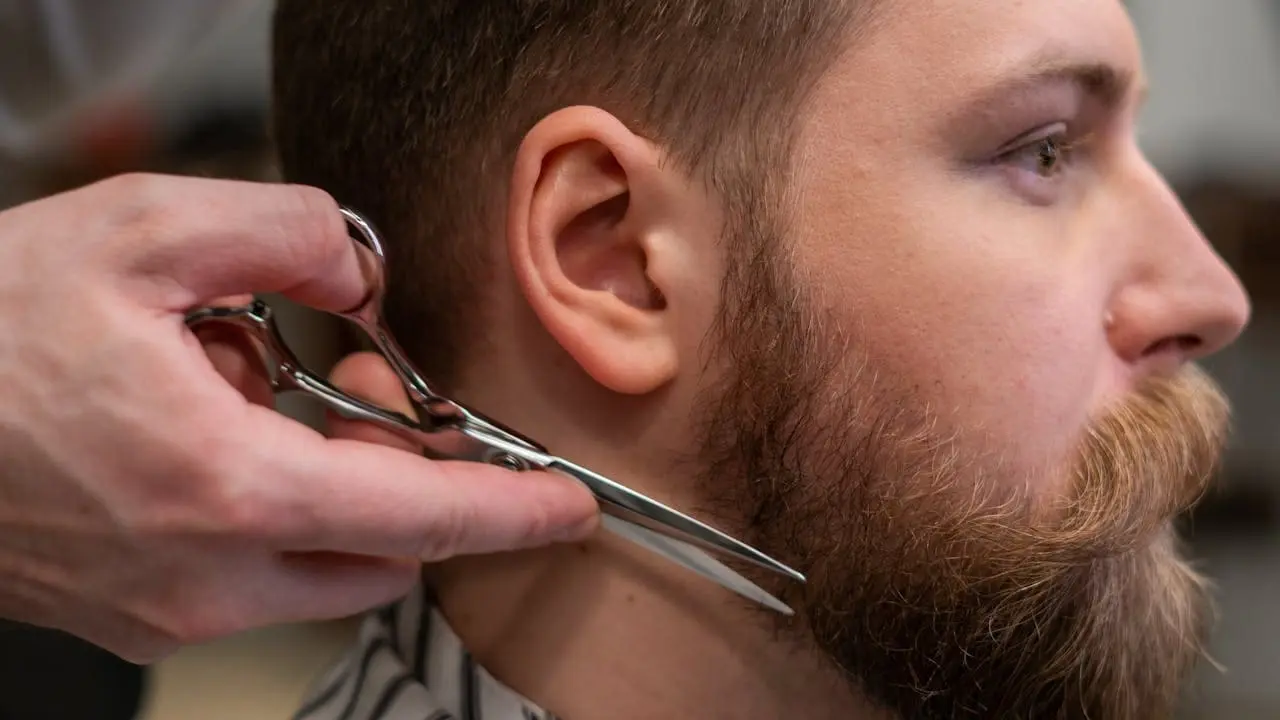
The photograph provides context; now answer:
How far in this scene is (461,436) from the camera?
0.67 metres

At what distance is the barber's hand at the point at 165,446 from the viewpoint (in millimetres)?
540

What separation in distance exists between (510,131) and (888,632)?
1.39 feet

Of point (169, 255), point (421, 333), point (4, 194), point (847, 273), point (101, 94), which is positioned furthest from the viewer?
point (101, 94)

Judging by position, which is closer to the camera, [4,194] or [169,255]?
[169,255]

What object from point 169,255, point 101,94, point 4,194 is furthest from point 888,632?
point 101,94

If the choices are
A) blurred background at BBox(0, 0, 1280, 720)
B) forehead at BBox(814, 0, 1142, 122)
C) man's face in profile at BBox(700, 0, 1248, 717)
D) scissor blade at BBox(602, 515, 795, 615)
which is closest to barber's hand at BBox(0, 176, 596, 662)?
scissor blade at BBox(602, 515, 795, 615)

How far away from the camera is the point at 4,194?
4.40 ft

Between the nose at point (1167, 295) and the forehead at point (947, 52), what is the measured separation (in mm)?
131

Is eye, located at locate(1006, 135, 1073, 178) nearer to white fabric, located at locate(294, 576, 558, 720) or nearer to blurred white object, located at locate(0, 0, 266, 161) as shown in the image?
white fabric, located at locate(294, 576, 558, 720)

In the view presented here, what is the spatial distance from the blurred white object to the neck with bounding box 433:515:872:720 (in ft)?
3.40

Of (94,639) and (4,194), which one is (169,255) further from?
(4,194)

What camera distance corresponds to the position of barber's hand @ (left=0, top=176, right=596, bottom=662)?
54 centimetres

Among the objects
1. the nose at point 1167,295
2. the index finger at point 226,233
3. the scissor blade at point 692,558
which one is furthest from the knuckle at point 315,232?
the nose at point 1167,295

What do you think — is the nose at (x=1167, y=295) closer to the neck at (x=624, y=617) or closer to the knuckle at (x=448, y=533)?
the neck at (x=624, y=617)
